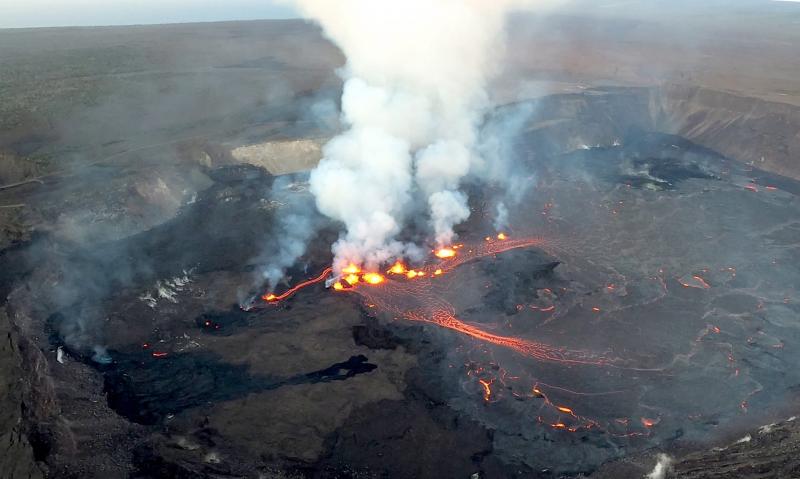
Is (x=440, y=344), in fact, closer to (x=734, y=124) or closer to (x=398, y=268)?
(x=398, y=268)

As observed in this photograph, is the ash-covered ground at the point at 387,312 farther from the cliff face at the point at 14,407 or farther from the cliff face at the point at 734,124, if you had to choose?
the cliff face at the point at 734,124

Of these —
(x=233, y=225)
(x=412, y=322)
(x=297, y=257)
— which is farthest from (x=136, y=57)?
(x=412, y=322)

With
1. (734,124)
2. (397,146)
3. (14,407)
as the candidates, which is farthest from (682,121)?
(14,407)

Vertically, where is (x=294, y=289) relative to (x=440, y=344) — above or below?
above

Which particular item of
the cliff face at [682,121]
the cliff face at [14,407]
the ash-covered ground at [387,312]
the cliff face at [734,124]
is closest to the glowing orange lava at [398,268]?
the ash-covered ground at [387,312]

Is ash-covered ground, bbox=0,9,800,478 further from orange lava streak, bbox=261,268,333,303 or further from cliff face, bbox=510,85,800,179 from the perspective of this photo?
orange lava streak, bbox=261,268,333,303

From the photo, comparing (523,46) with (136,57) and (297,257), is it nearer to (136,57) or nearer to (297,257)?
(136,57)

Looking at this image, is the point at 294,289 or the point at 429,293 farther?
the point at 294,289
